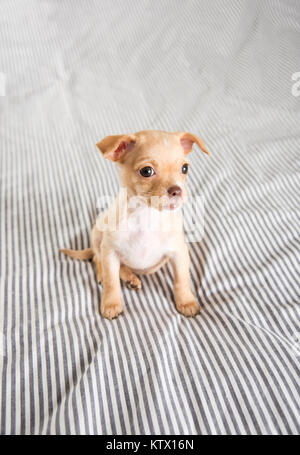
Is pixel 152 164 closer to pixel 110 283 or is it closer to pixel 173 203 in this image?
pixel 173 203

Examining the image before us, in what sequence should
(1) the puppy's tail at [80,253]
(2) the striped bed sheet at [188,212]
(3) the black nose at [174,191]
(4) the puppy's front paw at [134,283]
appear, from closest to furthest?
(2) the striped bed sheet at [188,212] < (3) the black nose at [174,191] < (4) the puppy's front paw at [134,283] < (1) the puppy's tail at [80,253]

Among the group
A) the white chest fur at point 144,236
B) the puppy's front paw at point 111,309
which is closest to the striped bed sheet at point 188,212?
the puppy's front paw at point 111,309

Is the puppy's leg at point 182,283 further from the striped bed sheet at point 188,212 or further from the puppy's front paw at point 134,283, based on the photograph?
the puppy's front paw at point 134,283

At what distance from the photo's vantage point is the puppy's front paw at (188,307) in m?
1.70

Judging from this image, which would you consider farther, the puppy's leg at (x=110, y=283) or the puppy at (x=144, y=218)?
the puppy's leg at (x=110, y=283)

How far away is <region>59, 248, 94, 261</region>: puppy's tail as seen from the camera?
81.4 inches

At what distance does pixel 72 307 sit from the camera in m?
1.72

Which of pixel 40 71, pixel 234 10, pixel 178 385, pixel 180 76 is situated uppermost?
pixel 234 10

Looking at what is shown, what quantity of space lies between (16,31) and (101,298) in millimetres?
3939

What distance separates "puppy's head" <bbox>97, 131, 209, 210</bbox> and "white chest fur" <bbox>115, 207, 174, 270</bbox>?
0.15 meters

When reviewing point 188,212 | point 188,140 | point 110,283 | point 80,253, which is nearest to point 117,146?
point 188,140
